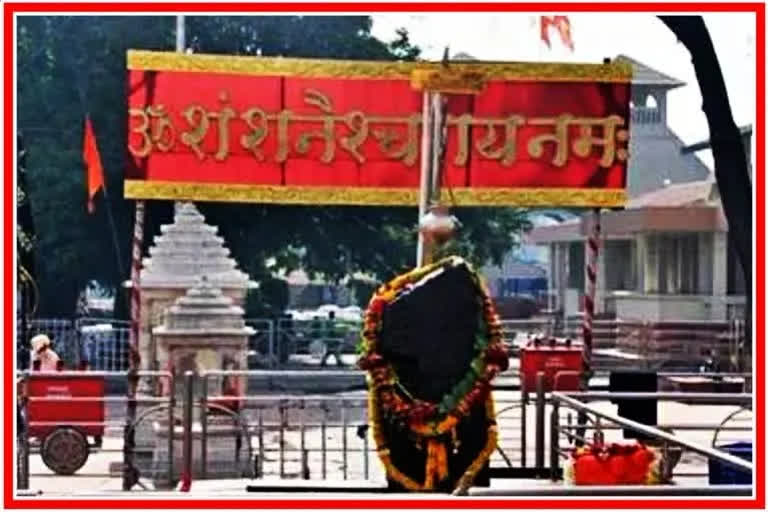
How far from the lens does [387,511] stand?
3371 mm

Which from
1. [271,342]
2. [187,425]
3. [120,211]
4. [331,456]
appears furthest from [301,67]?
[271,342]

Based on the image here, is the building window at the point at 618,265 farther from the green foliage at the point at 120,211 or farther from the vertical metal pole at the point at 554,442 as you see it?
the vertical metal pole at the point at 554,442

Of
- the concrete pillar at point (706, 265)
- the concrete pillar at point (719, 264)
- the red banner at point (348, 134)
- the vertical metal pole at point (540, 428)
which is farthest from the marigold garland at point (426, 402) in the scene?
the concrete pillar at point (706, 265)

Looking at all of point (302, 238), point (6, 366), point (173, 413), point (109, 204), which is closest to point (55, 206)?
point (109, 204)

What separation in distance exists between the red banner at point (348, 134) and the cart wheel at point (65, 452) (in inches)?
→ 67.6

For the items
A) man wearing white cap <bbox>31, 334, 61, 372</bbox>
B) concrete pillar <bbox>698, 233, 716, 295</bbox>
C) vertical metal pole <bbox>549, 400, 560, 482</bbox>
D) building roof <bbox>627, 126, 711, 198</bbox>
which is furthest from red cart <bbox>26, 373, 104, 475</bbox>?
building roof <bbox>627, 126, 711, 198</bbox>

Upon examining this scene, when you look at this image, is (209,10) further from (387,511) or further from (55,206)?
(55,206)

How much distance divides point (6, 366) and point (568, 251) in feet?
61.1

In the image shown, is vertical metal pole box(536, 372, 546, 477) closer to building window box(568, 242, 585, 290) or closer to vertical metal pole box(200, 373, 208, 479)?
vertical metal pole box(200, 373, 208, 479)

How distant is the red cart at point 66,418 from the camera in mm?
7082

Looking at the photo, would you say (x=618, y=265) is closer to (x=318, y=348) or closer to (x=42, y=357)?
(x=318, y=348)

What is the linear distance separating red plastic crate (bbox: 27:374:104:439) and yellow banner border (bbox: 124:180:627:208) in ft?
5.87

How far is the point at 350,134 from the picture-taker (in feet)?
19.1

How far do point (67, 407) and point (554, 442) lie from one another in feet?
10.9
